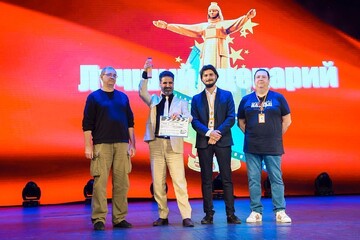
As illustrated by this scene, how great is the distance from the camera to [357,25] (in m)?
6.96

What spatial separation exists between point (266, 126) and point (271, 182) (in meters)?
0.49

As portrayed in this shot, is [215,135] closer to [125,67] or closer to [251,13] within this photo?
[125,67]

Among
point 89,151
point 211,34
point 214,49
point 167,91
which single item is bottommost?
point 89,151

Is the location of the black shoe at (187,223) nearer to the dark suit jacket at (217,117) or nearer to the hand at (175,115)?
the dark suit jacket at (217,117)

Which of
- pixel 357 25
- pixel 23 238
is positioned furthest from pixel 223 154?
pixel 357 25

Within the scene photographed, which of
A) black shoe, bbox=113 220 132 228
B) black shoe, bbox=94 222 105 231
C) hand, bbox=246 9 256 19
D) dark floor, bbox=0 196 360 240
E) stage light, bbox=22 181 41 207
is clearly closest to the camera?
dark floor, bbox=0 196 360 240

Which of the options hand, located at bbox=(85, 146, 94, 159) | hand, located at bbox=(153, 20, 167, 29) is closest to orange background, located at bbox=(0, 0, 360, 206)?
hand, located at bbox=(153, 20, 167, 29)

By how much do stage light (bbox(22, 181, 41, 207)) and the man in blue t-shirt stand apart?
11.2ft

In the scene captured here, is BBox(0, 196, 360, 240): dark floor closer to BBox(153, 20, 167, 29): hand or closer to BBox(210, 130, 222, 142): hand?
BBox(210, 130, 222, 142): hand

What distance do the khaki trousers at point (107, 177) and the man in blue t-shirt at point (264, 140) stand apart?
109cm

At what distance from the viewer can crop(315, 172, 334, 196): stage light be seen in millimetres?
6633

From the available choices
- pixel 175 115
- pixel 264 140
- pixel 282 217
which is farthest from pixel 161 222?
pixel 264 140

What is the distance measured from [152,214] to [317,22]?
3878mm

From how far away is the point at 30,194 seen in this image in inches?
247
